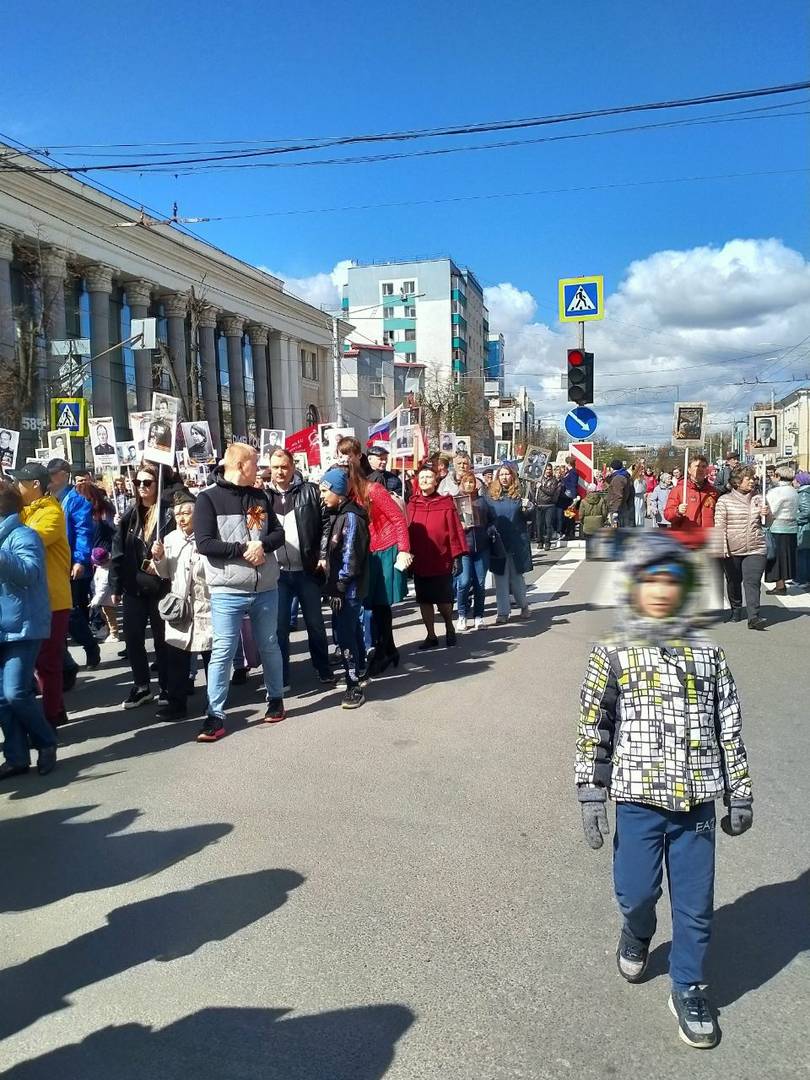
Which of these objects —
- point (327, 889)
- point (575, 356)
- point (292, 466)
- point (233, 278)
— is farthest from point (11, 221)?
point (327, 889)

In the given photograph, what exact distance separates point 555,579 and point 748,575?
5168 mm

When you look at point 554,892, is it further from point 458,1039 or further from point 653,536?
point 653,536

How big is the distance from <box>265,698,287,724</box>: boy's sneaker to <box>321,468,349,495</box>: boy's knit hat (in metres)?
1.77

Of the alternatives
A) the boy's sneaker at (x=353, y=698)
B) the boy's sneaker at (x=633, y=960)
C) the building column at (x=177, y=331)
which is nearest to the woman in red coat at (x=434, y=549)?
the boy's sneaker at (x=353, y=698)

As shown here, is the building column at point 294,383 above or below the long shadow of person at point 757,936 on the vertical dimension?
above

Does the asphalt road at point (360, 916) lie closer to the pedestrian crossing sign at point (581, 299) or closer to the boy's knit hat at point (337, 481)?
the boy's knit hat at point (337, 481)

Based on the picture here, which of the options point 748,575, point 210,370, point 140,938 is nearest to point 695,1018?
point 140,938

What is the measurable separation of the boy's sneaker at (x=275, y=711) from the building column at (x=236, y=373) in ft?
171

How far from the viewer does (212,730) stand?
6094mm

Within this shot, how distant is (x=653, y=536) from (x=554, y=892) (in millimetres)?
1748

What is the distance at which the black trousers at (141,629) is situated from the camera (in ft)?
23.0

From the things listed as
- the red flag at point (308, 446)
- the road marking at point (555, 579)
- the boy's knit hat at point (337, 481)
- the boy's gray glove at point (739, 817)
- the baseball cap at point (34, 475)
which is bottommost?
the road marking at point (555, 579)

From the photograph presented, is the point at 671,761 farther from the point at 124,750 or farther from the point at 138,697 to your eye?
the point at 138,697

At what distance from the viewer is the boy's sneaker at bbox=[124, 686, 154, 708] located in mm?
7178
